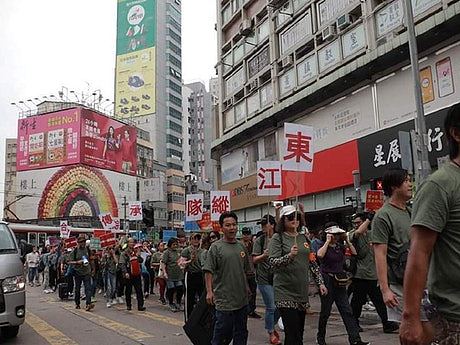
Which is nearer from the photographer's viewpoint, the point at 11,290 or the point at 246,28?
the point at 11,290

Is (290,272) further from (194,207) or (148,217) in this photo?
(148,217)

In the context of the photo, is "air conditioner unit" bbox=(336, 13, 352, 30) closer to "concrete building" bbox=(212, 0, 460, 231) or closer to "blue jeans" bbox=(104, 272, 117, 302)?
"concrete building" bbox=(212, 0, 460, 231)

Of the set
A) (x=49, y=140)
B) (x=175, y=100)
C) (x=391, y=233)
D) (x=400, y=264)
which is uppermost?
(x=175, y=100)

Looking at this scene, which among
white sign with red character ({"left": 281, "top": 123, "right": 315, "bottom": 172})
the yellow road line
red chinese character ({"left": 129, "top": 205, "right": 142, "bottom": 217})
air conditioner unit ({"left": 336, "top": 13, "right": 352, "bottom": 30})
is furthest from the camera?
red chinese character ({"left": 129, "top": 205, "right": 142, "bottom": 217})

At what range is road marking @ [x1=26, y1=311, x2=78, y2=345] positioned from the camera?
8.52m

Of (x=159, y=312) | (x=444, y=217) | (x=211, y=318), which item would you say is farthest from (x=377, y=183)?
(x=444, y=217)

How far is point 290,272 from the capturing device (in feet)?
18.0

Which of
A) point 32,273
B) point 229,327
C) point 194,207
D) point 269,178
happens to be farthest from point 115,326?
point 32,273

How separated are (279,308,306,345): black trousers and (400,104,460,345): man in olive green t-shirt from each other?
9.69ft

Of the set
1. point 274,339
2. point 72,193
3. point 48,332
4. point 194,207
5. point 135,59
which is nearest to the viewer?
point 274,339

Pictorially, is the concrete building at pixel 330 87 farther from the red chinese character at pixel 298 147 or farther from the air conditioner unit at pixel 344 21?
the red chinese character at pixel 298 147

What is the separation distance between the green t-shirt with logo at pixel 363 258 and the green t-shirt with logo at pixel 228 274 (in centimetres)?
266

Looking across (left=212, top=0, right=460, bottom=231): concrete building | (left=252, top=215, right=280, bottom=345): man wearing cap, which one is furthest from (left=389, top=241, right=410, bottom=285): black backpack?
(left=212, top=0, right=460, bottom=231): concrete building

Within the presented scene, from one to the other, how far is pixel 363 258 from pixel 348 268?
352 millimetres
